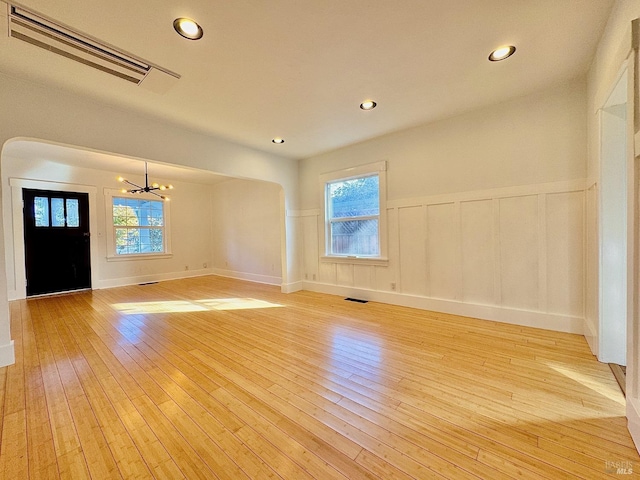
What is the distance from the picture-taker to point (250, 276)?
6.79 meters

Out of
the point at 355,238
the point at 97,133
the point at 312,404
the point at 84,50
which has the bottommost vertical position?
the point at 312,404

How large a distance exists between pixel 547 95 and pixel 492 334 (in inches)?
106

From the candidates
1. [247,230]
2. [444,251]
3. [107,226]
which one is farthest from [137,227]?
[444,251]

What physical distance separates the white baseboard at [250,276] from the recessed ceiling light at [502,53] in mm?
5214

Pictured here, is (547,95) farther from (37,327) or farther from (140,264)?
(140,264)

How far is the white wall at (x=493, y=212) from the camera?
275 cm

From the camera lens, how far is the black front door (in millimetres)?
5195

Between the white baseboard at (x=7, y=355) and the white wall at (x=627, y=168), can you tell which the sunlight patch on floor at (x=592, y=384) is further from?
the white baseboard at (x=7, y=355)

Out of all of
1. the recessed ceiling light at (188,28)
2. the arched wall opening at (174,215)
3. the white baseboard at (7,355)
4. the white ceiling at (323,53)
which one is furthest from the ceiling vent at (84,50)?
the white baseboard at (7,355)

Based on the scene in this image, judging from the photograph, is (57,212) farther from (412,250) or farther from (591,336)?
(591,336)

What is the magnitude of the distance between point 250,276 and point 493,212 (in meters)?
5.56

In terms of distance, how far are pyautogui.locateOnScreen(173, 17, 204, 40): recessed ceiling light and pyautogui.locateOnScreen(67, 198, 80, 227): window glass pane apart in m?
5.94

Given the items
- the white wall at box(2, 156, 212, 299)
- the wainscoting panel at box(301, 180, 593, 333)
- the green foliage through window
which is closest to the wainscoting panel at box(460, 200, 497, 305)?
the wainscoting panel at box(301, 180, 593, 333)

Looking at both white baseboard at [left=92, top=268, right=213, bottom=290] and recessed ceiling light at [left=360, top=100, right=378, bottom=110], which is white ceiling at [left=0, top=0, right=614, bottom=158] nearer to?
recessed ceiling light at [left=360, top=100, right=378, bottom=110]
